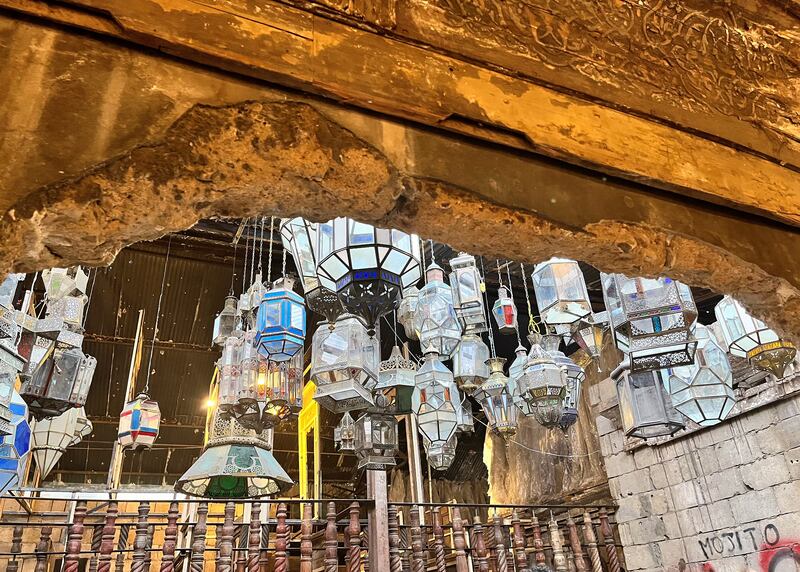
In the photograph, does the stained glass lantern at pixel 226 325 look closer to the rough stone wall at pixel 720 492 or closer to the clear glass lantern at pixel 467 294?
the clear glass lantern at pixel 467 294

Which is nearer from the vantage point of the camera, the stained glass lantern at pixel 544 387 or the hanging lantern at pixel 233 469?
the stained glass lantern at pixel 544 387

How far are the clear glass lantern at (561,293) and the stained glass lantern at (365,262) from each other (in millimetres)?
1067

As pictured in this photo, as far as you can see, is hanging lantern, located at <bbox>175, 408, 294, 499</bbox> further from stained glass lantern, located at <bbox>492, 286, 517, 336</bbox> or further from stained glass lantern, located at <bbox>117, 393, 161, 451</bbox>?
stained glass lantern, located at <bbox>492, 286, 517, 336</bbox>

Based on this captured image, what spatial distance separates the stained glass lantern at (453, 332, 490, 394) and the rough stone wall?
1.96 meters

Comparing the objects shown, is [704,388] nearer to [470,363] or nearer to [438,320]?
[470,363]

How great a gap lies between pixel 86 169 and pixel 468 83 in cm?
102

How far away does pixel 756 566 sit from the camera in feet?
13.0

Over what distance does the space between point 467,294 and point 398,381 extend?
775 millimetres

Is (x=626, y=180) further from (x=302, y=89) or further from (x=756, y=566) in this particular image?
(x=756, y=566)

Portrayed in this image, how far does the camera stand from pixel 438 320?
367 cm

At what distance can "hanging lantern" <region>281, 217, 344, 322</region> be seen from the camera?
3078 mm

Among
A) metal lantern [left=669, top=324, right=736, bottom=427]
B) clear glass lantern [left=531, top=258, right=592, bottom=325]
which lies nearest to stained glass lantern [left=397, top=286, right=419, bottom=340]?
clear glass lantern [left=531, top=258, right=592, bottom=325]

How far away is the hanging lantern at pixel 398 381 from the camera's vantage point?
12.6ft

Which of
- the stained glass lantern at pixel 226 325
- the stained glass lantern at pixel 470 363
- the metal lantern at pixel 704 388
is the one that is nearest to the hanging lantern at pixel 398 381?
the stained glass lantern at pixel 470 363
